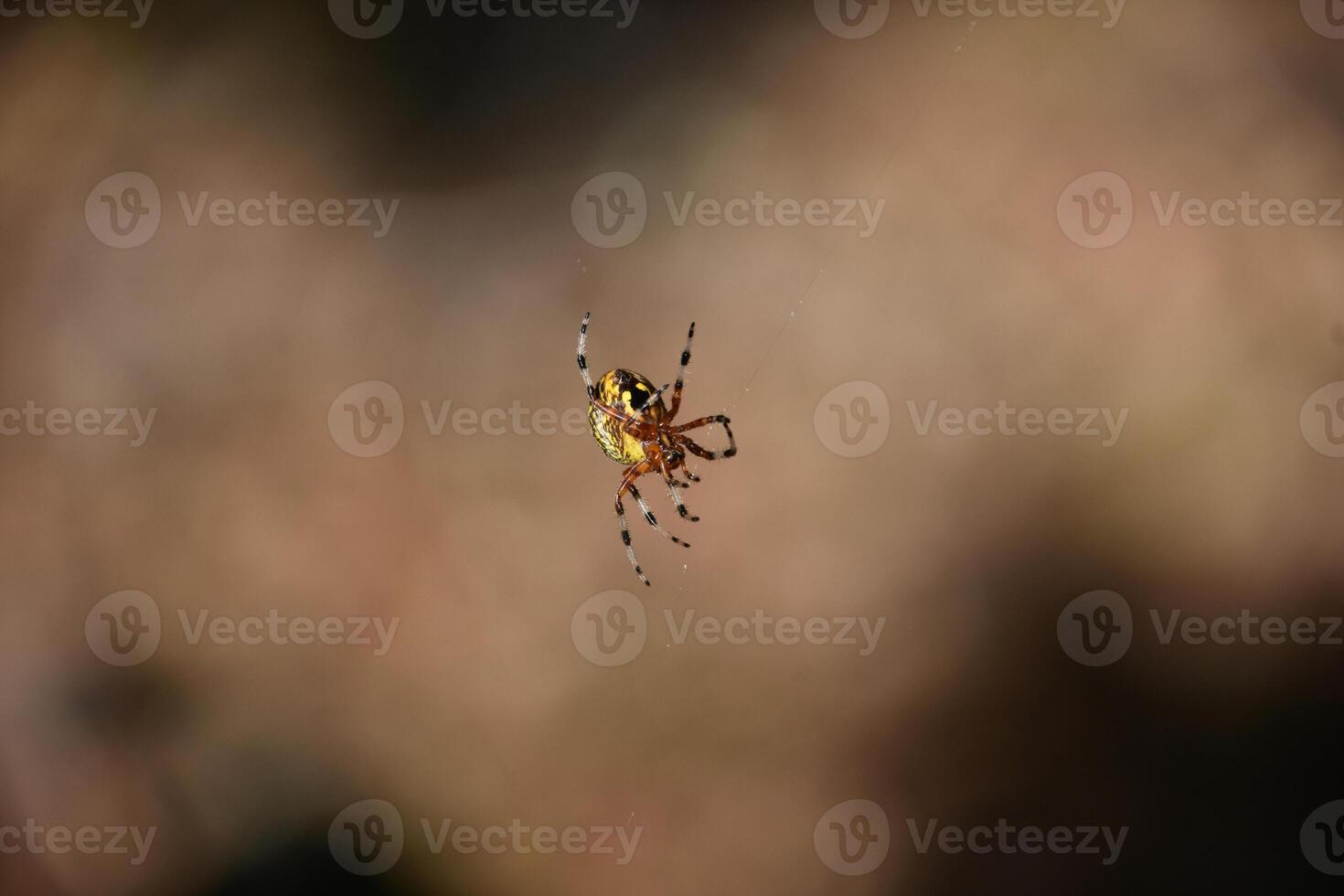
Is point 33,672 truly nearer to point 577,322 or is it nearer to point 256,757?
point 256,757
